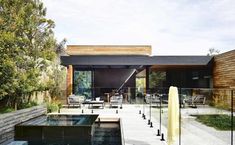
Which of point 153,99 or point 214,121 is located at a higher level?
point 153,99

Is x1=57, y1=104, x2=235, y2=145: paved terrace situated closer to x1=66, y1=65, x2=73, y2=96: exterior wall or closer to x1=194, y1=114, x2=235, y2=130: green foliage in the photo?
x1=194, y1=114, x2=235, y2=130: green foliage

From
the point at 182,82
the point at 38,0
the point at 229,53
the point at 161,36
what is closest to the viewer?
the point at 38,0

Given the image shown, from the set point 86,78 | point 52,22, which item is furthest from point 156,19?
point 52,22

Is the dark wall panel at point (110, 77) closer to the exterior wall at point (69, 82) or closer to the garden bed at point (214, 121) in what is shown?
the exterior wall at point (69, 82)

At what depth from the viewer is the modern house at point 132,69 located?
21734mm

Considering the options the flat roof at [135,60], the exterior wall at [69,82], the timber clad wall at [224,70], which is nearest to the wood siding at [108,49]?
the exterior wall at [69,82]

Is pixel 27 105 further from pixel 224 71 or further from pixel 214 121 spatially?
pixel 224 71

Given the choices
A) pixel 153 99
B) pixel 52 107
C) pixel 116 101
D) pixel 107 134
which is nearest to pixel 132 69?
pixel 116 101

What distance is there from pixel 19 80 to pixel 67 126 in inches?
129

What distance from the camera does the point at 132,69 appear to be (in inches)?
1145

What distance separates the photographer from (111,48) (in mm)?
29375

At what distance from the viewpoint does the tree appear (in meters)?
12.6

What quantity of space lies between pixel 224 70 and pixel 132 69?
34.0 ft

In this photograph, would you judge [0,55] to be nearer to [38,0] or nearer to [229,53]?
[38,0]
